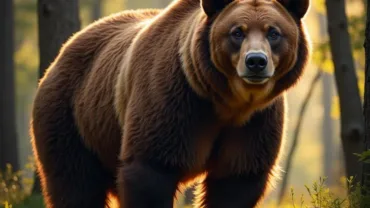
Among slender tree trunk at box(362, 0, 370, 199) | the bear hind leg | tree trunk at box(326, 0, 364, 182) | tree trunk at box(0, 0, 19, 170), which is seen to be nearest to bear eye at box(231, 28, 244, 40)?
slender tree trunk at box(362, 0, 370, 199)

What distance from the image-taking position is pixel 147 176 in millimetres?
6641

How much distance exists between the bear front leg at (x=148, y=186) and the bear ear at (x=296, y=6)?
1481 millimetres

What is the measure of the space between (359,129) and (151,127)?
5.03 m

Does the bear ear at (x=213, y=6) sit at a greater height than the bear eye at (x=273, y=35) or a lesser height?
greater

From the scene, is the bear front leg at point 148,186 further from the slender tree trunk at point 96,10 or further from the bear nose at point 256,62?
the slender tree trunk at point 96,10

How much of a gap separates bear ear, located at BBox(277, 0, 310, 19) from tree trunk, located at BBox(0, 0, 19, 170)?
975 centimetres

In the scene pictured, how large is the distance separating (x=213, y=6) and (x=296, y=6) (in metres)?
0.61

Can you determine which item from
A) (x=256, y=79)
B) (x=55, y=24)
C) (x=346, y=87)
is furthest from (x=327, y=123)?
(x=256, y=79)

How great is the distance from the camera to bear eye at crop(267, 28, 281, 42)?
250 inches

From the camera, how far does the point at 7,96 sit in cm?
1580

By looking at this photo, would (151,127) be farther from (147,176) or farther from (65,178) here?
(65,178)

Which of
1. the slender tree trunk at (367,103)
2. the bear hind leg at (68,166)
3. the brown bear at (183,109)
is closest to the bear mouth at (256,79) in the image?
the brown bear at (183,109)

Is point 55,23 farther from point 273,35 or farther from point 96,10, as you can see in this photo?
point 96,10

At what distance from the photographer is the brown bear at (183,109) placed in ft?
21.0
